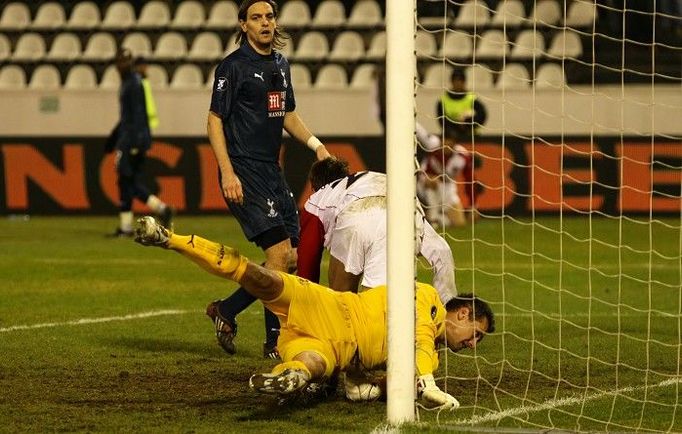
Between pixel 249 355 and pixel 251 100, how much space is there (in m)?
1.45

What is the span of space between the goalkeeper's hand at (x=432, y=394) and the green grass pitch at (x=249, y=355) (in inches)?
3.3

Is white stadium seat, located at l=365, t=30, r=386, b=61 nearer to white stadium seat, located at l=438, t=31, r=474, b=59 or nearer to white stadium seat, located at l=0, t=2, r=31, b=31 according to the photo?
white stadium seat, located at l=438, t=31, r=474, b=59

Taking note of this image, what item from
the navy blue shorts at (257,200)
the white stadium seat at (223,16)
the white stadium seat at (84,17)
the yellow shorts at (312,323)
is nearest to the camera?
the yellow shorts at (312,323)

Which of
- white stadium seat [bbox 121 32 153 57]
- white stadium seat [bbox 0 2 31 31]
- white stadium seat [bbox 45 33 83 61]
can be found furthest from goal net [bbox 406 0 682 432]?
white stadium seat [bbox 0 2 31 31]

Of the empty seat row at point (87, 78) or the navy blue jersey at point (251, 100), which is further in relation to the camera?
the empty seat row at point (87, 78)

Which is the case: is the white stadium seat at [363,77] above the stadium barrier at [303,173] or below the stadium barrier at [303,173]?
above

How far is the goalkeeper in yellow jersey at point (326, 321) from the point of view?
19.3 ft

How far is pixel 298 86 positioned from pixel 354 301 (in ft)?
48.7

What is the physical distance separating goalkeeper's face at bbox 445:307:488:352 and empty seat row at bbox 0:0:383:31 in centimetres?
1579

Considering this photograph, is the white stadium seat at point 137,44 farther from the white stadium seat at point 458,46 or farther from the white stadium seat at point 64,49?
the white stadium seat at point 458,46

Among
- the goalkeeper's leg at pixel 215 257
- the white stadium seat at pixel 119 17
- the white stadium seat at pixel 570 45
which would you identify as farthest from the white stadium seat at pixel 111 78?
the goalkeeper's leg at pixel 215 257

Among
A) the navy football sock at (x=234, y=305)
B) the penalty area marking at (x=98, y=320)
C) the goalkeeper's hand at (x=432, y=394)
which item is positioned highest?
the goalkeeper's hand at (x=432, y=394)

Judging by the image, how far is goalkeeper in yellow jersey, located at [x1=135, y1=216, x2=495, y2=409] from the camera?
5883mm

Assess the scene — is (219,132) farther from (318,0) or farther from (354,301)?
(318,0)
